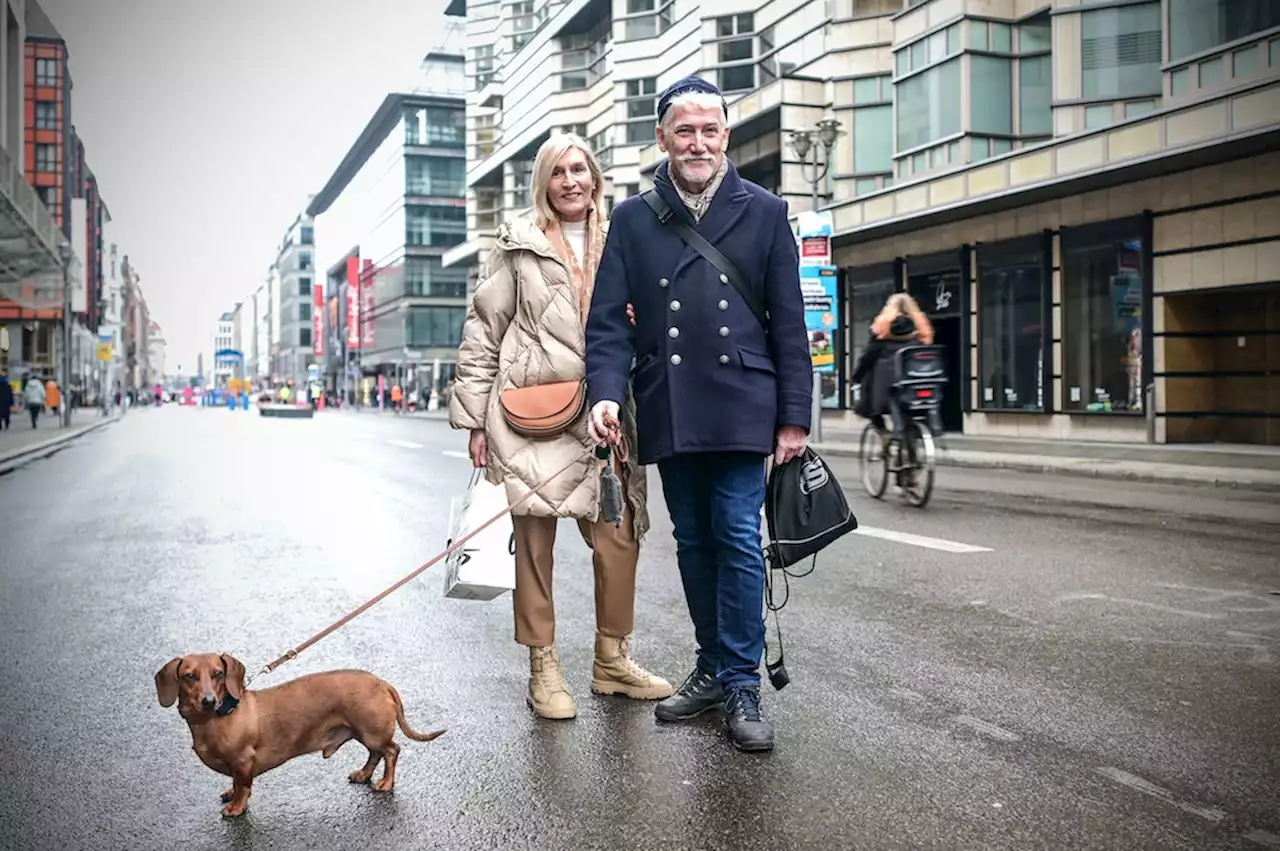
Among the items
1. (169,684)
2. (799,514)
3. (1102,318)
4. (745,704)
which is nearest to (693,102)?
(799,514)

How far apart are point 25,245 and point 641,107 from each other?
76.9ft

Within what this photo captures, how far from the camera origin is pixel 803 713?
13.1 ft

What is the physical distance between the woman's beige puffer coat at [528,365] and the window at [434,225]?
79.8 metres

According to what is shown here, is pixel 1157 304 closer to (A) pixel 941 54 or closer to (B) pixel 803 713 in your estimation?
(A) pixel 941 54

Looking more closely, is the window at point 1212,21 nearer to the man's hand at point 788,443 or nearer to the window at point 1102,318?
→ the window at point 1102,318

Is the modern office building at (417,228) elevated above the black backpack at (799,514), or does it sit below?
above

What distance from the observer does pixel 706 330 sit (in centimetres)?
381

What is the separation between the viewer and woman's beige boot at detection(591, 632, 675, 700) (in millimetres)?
4230

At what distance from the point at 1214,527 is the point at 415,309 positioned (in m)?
74.2

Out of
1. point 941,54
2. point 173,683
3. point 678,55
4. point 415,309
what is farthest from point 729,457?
point 415,309

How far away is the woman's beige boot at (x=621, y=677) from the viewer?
4230 mm

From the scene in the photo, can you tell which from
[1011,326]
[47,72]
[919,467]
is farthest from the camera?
[47,72]

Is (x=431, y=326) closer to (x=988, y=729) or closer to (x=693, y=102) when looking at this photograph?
(x=693, y=102)

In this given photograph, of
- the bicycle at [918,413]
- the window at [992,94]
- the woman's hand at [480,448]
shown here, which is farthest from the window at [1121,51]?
the woman's hand at [480,448]
